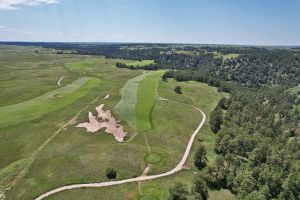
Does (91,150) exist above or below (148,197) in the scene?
above

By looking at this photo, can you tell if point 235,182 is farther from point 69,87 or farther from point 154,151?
point 69,87

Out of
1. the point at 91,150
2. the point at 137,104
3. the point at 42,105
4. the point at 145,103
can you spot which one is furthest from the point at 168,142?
the point at 42,105

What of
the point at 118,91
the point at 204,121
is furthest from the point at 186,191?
the point at 118,91

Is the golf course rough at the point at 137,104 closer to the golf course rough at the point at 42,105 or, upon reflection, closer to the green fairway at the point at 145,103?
the green fairway at the point at 145,103

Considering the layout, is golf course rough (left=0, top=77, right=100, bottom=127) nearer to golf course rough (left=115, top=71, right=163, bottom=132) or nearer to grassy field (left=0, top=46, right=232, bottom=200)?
grassy field (left=0, top=46, right=232, bottom=200)

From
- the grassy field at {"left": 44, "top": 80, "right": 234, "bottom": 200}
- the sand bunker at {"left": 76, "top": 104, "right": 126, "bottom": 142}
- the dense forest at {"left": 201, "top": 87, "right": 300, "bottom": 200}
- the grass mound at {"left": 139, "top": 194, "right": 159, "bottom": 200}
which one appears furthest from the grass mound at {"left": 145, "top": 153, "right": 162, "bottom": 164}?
the grass mound at {"left": 139, "top": 194, "right": 159, "bottom": 200}

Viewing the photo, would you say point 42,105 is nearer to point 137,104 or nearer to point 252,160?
point 137,104

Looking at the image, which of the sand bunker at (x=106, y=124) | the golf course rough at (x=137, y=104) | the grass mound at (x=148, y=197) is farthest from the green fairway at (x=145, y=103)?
the grass mound at (x=148, y=197)
